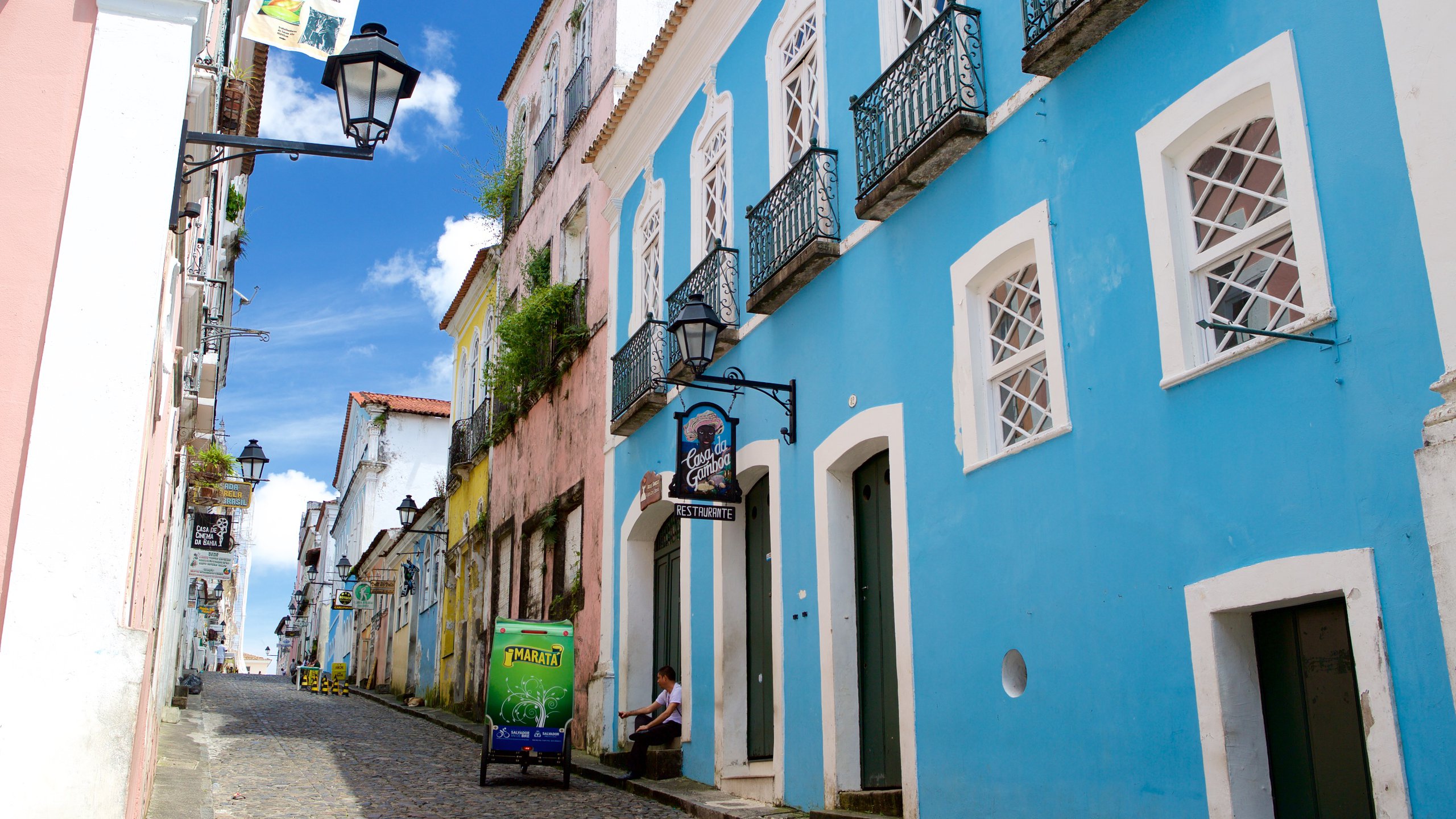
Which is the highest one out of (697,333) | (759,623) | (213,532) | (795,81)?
(795,81)

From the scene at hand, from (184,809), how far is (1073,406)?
652cm

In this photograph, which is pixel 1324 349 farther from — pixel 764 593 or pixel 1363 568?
pixel 764 593

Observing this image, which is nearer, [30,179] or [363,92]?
[30,179]

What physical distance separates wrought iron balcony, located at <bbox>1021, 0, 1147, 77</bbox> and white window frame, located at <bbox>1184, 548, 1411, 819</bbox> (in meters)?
2.93

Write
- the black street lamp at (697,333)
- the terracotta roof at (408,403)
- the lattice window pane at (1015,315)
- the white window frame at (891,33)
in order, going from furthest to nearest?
the terracotta roof at (408,403) → the black street lamp at (697,333) → the white window frame at (891,33) → the lattice window pane at (1015,315)

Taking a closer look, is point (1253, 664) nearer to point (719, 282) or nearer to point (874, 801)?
point (874, 801)

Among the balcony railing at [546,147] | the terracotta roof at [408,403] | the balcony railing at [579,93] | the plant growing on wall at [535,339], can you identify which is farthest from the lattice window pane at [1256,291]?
the terracotta roof at [408,403]

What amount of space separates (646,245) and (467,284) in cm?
1075

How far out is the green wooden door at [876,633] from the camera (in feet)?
27.3

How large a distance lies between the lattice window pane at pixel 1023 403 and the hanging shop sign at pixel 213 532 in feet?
44.5

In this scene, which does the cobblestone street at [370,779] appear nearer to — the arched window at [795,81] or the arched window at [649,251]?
the arched window at [649,251]

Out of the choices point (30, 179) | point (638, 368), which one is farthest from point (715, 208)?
point (30, 179)

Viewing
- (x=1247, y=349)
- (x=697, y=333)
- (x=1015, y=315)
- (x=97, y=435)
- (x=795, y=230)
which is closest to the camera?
(x=97, y=435)

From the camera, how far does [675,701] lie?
11164 millimetres
